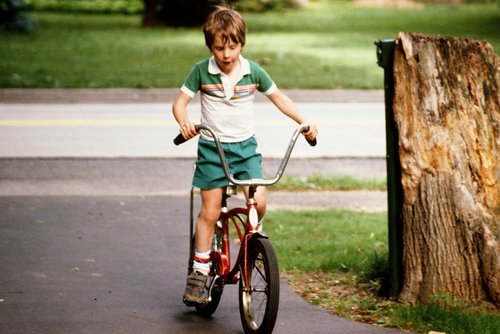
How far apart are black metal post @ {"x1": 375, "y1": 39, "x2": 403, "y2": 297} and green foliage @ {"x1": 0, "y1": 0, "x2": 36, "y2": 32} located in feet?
67.0

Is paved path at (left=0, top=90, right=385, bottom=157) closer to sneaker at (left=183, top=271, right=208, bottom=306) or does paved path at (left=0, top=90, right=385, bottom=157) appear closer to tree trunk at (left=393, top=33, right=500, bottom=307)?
tree trunk at (left=393, top=33, right=500, bottom=307)

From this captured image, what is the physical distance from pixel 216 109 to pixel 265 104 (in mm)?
10088

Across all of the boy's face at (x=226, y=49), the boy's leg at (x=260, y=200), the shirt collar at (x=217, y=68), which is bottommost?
the boy's leg at (x=260, y=200)

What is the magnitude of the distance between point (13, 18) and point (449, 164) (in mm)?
21131

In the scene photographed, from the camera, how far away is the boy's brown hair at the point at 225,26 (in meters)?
5.26

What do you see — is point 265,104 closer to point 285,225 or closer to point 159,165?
point 159,165

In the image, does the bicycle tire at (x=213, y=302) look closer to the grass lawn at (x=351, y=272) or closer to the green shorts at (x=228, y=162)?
the green shorts at (x=228, y=162)

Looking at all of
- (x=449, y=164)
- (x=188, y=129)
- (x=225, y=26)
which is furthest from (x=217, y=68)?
(x=449, y=164)

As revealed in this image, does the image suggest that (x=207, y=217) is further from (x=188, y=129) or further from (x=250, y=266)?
(x=188, y=129)

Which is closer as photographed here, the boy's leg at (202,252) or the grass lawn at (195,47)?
the boy's leg at (202,252)

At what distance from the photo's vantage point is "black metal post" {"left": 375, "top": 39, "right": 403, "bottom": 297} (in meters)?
6.02

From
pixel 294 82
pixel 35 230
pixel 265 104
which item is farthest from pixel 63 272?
pixel 294 82

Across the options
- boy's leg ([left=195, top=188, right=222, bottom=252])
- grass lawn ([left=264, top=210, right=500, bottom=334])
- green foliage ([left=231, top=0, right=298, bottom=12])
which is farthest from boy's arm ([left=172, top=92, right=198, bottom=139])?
green foliage ([left=231, top=0, right=298, bottom=12])

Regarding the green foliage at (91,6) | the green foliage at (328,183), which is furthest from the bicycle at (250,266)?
the green foliage at (91,6)
